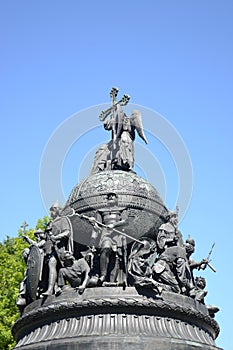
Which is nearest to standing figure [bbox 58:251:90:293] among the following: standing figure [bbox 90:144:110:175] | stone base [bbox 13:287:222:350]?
stone base [bbox 13:287:222:350]

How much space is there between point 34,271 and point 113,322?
2.37m

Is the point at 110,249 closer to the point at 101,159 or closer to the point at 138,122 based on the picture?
the point at 101,159

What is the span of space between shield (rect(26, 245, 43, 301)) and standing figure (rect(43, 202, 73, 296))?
22 cm

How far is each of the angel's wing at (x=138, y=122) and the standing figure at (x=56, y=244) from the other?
4.18 metres

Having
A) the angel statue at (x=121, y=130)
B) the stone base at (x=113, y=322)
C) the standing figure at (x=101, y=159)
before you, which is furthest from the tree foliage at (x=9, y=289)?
the stone base at (x=113, y=322)

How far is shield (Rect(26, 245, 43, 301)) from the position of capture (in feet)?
41.7

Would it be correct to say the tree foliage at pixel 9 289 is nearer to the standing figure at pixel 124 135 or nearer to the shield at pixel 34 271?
the standing figure at pixel 124 135

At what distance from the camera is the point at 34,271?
12.8 meters

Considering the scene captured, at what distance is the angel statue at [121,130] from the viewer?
16.2 metres

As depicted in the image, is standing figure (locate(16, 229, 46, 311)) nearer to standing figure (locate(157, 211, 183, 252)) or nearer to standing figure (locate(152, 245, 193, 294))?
standing figure (locate(152, 245, 193, 294))

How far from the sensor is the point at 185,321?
40.7 ft

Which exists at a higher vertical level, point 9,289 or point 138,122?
point 138,122

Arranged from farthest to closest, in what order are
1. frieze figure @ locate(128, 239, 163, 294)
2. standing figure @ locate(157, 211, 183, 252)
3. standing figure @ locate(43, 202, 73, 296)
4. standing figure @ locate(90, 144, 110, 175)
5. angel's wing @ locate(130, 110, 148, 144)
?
angel's wing @ locate(130, 110, 148, 144) → standing figure @ locate(90, 144, 110, 175) → standing figure @ locate(157, 211, 183, 252) → standing figure @ locate(43, 202, 73, 296) → frieze figure @ locate(128, 239, 163, 294)

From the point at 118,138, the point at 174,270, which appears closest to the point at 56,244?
the point at 174,270
